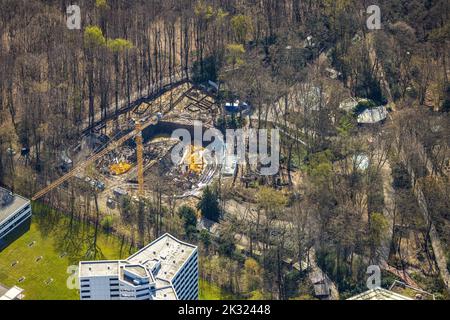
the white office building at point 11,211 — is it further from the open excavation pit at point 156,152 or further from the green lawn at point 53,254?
the open excavation pit at point 156,152

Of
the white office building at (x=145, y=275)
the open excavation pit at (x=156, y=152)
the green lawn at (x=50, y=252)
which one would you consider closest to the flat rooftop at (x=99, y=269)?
the white office building at (x=145, y=275)

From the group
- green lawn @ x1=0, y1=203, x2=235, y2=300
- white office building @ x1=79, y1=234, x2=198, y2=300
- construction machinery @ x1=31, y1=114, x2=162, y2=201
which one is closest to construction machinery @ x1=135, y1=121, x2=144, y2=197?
construction machinery @ x1=31, y1=114, x2=162, y2=201

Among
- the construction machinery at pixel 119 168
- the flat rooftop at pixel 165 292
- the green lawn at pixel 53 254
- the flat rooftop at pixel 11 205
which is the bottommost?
the green lawn at pixel 53 254

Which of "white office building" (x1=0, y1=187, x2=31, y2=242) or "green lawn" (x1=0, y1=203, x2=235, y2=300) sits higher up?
"white office building" (x1=0, y1=187, x2=31, y2=242)

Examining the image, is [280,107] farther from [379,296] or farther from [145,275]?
[379,296]

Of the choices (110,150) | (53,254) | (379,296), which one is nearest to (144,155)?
(110,150)

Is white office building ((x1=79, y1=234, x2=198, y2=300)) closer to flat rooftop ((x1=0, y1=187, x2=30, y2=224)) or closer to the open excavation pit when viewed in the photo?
flat rooftop ((x1=0, y1=187, x2=30, y2=224))

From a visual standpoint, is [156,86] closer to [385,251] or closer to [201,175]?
[201,175]
